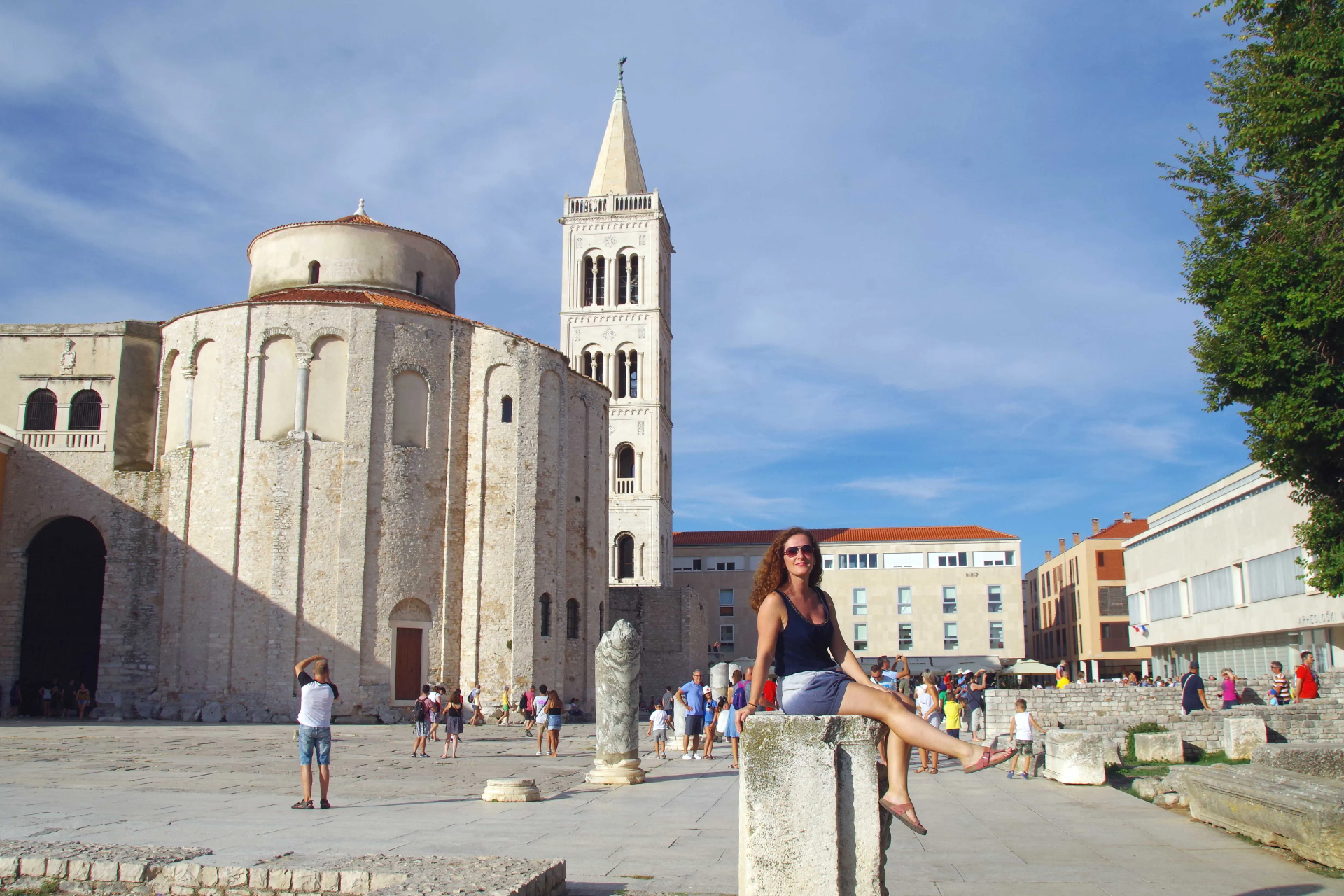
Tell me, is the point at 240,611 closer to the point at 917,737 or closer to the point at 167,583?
the point at 167,583

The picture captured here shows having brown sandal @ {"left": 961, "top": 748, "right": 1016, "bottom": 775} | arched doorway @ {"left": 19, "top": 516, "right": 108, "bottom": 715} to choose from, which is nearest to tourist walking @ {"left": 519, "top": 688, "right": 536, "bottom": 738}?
arched doorway @ {"left": 19, "top": 516, "right": 108, "bottom": 715}

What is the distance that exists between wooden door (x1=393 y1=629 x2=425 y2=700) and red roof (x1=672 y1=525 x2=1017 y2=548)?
37.7 metres

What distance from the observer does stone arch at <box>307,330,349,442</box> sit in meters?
30.1

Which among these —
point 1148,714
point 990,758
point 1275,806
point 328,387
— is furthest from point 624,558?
point 990,758

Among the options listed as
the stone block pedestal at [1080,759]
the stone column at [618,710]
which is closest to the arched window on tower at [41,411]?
the stone column at [618,710]

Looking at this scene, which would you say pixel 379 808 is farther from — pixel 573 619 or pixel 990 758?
pixel 573 619

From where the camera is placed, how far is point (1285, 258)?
1125cm

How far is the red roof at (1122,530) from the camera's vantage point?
220 feet

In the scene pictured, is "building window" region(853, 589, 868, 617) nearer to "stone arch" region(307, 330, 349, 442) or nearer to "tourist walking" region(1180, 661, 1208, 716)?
"stone arch" region(307, 330, 349, 442)

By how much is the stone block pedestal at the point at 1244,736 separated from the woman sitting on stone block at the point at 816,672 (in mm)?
12457

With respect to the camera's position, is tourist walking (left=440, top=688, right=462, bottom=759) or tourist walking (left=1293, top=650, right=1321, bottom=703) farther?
tourist walking (left=1293, top=650, right=1321, bottom=703)

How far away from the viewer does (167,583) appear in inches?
1174

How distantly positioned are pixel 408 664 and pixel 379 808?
1954 centimetres

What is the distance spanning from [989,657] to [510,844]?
5830 cm
